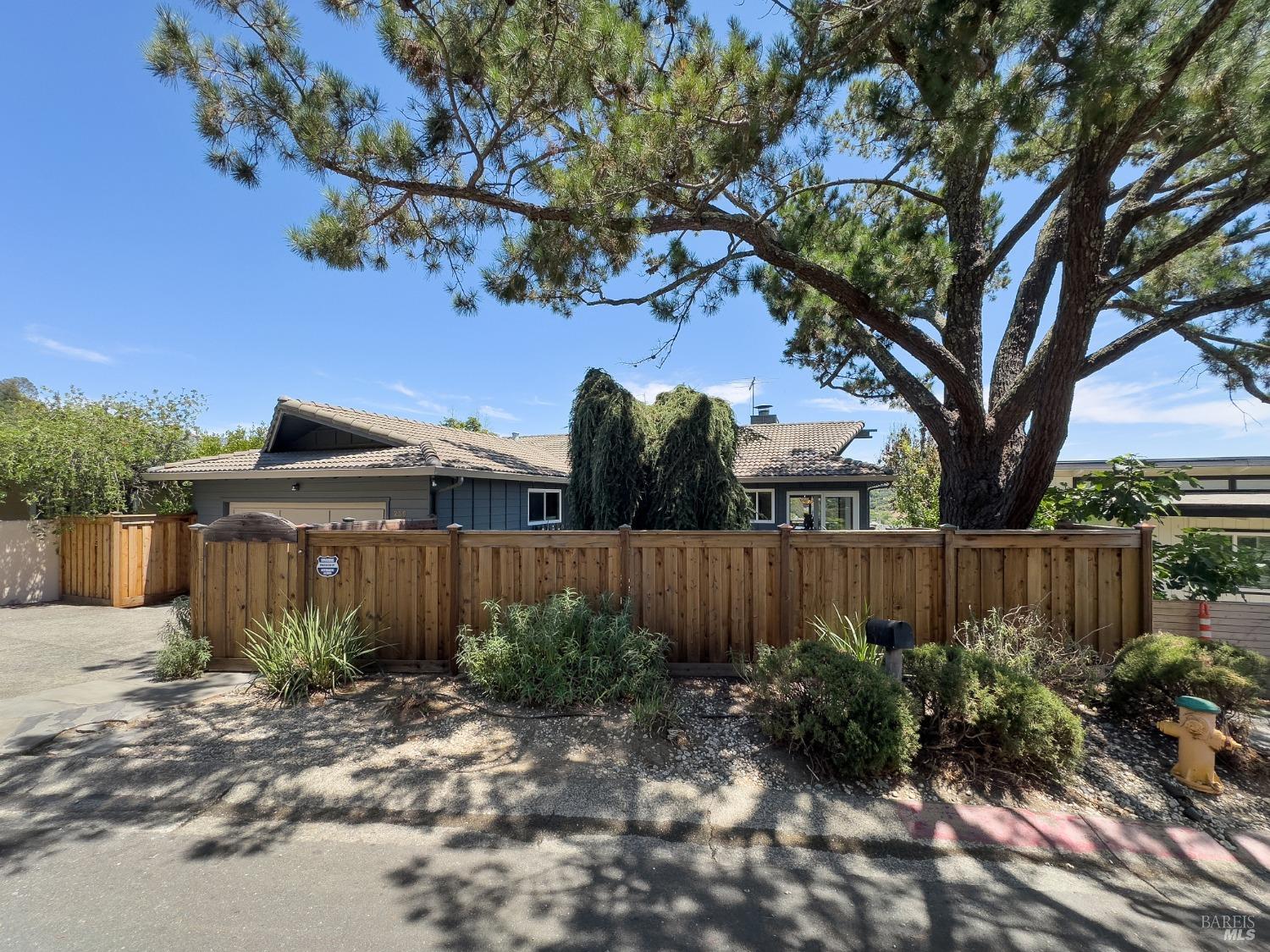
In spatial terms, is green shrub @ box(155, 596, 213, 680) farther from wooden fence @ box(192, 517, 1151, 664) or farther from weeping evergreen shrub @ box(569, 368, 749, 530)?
weeping evergreen shrub @ box(569, 368, 749, 530)

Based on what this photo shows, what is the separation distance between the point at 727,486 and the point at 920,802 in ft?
15.6

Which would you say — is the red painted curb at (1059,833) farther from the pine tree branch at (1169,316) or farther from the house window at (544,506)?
the house window at (544,506)

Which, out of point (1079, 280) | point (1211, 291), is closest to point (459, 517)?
point (1079, 280)

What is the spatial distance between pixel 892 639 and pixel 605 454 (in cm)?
464

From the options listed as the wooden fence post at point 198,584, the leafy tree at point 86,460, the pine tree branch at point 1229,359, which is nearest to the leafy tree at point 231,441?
the leafy tree at point 86,460

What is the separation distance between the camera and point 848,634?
5332 mm

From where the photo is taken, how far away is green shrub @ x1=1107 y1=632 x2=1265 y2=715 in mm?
3838

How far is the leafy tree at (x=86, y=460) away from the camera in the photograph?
9.41 meters

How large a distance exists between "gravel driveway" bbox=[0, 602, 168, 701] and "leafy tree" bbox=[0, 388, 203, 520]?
6.26 feet

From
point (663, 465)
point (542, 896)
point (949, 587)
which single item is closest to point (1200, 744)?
point (949, 587)

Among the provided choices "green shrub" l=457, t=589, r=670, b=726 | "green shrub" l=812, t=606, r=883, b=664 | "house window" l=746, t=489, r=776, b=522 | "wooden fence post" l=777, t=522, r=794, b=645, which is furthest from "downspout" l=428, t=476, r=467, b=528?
"house window" l=746, t=489, r=776, b=522

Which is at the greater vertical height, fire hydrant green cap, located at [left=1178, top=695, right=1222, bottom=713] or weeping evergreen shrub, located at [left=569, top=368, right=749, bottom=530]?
weeping evergreen shrub, located at [left=569, top=368, right=749, bottom=530]

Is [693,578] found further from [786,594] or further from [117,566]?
[117,566]

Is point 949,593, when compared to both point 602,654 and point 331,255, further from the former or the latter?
point 331,255
